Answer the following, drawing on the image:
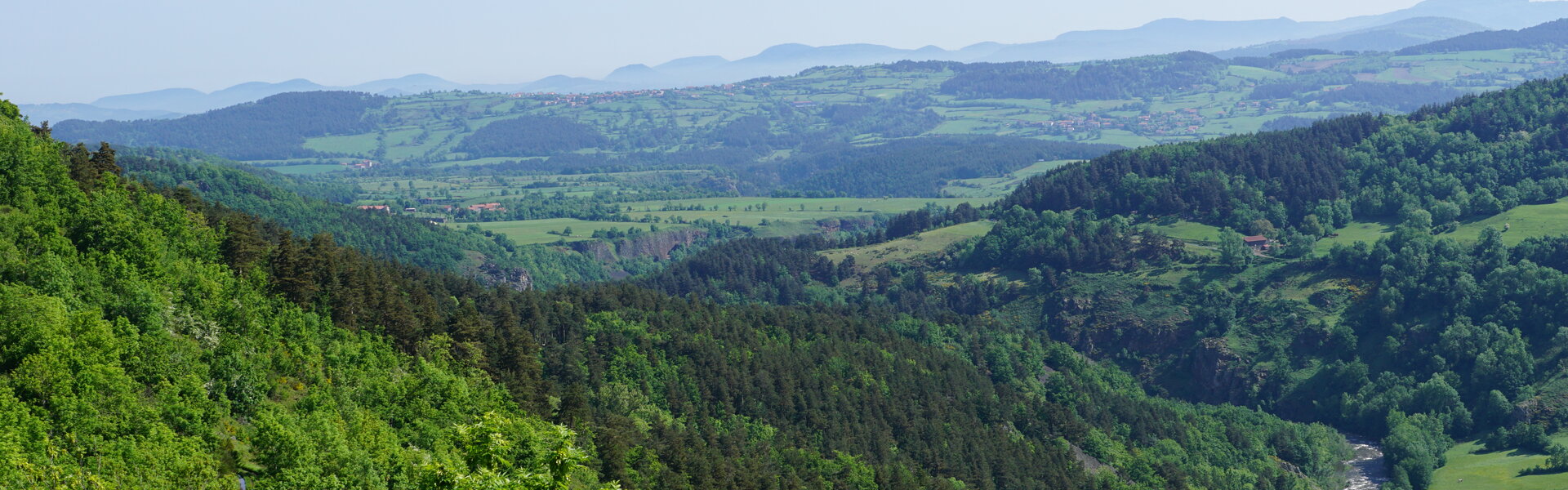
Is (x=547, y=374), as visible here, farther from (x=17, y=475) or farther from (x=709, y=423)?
(x=17, y=475)

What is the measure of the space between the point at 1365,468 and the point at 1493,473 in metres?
18.3

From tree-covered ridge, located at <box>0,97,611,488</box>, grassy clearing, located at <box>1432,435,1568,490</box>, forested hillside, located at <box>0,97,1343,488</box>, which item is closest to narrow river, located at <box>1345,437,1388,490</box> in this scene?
forested hillside, located at <box>0,97,1343,488</box>

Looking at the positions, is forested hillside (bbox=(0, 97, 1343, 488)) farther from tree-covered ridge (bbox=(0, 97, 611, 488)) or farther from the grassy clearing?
the grassy clearing

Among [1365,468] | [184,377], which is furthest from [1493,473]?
[184,377]

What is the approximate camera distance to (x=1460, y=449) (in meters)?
181

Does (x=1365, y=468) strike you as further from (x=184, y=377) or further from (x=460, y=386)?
(x=184, y=377)

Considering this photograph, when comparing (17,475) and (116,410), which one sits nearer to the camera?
(17,475)

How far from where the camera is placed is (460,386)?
96.2 metres

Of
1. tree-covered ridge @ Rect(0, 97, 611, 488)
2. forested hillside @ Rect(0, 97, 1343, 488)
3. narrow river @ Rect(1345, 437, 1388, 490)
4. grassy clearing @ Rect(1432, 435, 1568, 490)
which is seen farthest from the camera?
narrow river @ Rect(1345, 437, 1388, 490)

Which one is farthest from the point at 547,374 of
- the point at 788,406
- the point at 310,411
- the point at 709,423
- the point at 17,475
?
the point at 17,475

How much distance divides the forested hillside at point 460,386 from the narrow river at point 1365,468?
12.1 feet

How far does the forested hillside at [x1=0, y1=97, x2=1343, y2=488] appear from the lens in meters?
66.3

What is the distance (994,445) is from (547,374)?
178 feet

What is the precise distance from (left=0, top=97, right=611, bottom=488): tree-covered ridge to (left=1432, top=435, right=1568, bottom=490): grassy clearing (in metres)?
121
